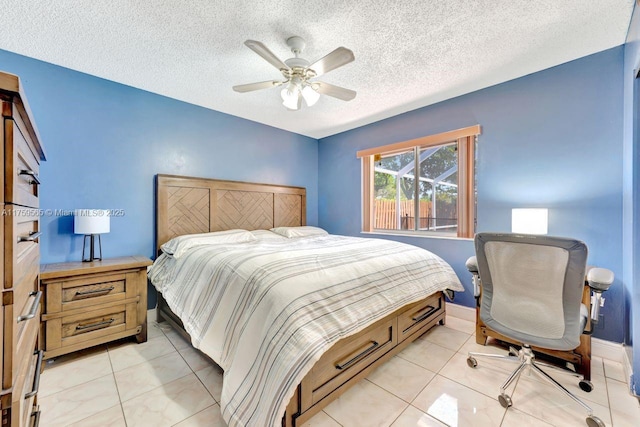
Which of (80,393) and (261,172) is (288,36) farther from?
(80,393)

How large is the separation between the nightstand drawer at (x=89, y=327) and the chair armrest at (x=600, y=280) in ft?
11.4

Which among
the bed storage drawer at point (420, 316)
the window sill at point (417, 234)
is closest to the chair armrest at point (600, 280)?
the bed storage drawer at point (420, 316)

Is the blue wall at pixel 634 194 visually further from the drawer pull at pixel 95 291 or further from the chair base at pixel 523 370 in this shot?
the drawer pull at pixel 95 291

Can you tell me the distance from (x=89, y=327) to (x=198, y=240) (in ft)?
3.51

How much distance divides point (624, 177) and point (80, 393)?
4.29m

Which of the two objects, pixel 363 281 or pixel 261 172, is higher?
pixel 261 172

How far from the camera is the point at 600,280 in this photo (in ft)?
5.34

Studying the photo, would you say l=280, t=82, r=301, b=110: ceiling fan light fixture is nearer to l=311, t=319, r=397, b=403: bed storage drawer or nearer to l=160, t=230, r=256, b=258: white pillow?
l=160, t=230, r=256, b=258: white pillow

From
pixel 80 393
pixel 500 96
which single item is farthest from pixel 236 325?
pixel 500 96

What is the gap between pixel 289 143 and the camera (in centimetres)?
439

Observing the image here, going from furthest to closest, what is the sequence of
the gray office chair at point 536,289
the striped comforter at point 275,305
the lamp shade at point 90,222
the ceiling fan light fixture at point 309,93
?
the lamp shade at point 90,222 → the ceiling fan light fixture at point 309,93 → the gray office chair at point 536,289 → the striped comforter at point 275,305

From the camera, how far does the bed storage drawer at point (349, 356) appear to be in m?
1.51

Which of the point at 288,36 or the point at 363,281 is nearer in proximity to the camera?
the point at 363,281

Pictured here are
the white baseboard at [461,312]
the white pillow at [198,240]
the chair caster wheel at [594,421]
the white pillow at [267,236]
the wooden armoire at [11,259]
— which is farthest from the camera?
the white pillow at [267,236]
